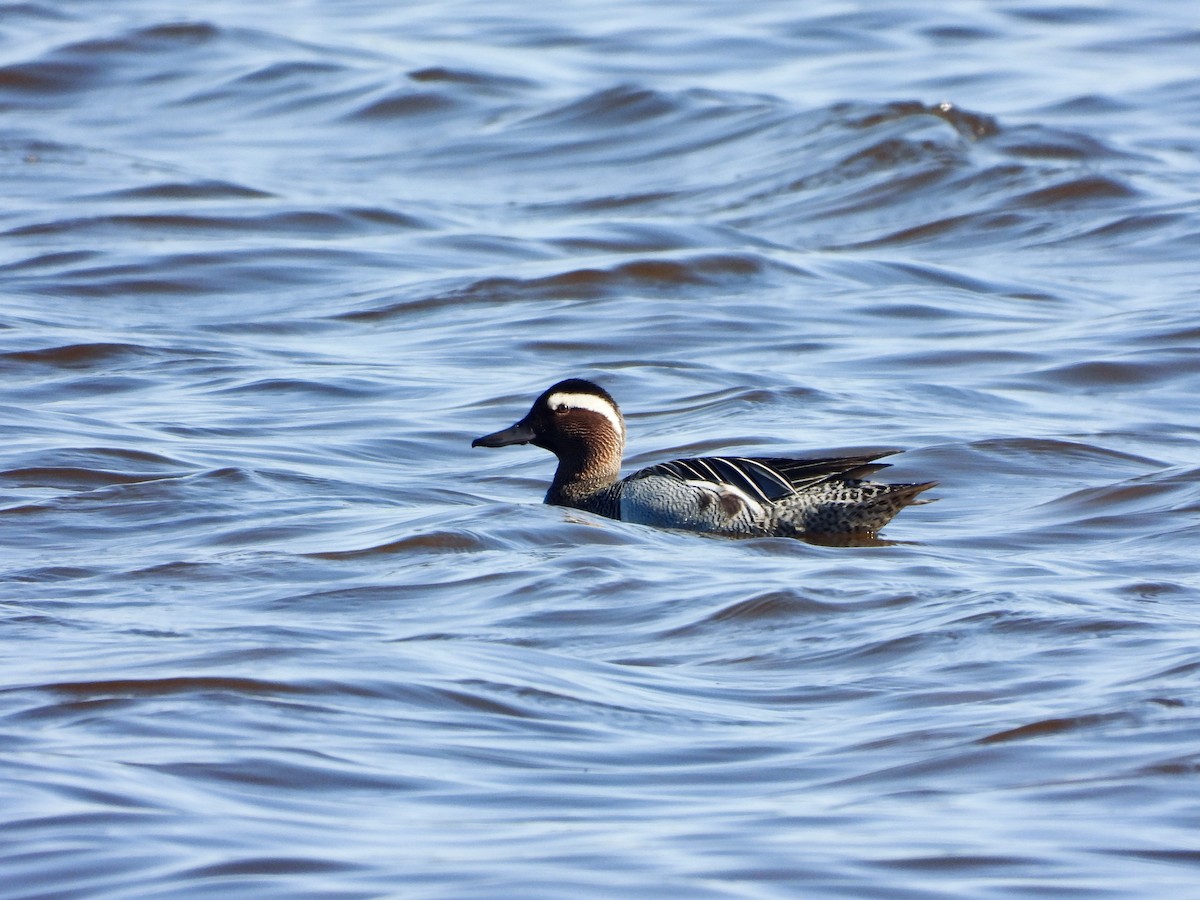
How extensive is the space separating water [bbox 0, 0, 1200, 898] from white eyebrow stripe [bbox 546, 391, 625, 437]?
1.64ft

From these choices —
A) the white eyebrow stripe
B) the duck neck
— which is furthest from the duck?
the white eyebrow stripe

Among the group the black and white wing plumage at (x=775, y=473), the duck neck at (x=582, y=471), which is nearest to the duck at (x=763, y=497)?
the black and white wing plumage at (x=775, y=473)

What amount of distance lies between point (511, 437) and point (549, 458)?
121 centimetres

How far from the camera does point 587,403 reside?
9547 millimetres

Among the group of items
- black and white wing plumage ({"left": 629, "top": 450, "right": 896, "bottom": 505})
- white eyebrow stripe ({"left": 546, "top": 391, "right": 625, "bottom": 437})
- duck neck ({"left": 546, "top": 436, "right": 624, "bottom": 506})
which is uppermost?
white eyebrow stripe ({"left": 546, "top": 391, "right": 625, "bottom": 437})

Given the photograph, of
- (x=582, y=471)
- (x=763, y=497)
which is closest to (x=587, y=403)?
(x=582, y=471)

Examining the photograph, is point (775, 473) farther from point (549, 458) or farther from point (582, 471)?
point (549, 458)

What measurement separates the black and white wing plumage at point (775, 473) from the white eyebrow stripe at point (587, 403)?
845mm

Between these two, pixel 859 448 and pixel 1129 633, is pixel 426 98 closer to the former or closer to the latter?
pixel 859 448

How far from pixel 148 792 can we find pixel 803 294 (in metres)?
9.17

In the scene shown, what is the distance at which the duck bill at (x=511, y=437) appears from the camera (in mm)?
9609

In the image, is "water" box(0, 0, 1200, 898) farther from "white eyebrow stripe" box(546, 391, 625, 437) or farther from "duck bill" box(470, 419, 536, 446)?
"white eyebrow stripe" box(546, 391, 625, 437)

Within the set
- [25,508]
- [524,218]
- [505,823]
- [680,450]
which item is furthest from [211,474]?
[524,218]

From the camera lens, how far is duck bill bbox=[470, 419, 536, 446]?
9.61 metres
